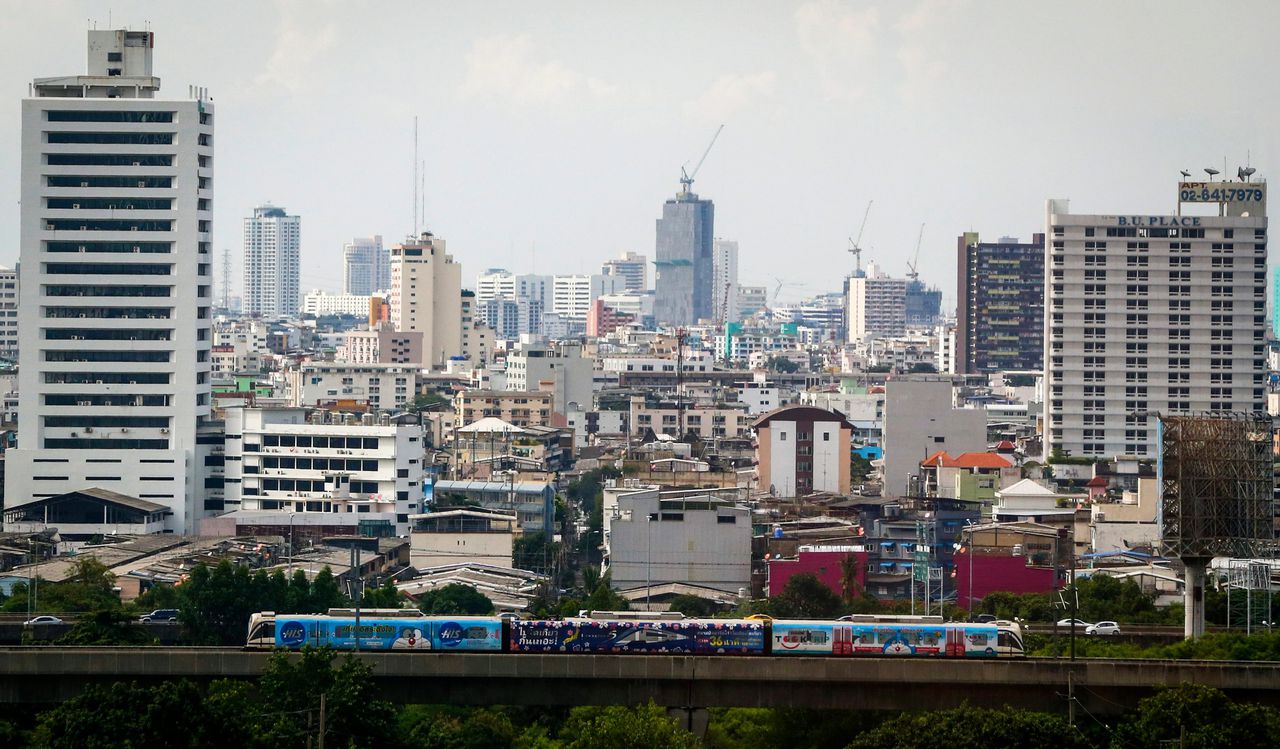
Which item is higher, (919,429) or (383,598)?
(919,429)

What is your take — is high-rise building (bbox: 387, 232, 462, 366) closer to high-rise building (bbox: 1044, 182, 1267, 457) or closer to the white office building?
high-rise building (bbox: 1044, 182, 1267, 457)

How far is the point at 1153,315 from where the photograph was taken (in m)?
72.3

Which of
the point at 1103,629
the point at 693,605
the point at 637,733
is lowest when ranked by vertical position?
the point at 693,605

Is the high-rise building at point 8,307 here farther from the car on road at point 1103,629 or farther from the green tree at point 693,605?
the car on road at point 1103,629

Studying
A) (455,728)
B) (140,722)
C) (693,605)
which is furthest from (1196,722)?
(693,605)

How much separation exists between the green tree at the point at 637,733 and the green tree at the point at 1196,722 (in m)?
5.31

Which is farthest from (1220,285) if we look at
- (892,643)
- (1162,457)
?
(892,643)

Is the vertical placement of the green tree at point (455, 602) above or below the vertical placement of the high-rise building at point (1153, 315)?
below

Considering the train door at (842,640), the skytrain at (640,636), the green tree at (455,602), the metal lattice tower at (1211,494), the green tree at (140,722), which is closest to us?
the green tree at (140,722)

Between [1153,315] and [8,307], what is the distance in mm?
81453

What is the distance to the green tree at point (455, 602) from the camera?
1579 inches

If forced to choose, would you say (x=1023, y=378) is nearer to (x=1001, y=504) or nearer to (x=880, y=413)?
(x=880, y=413)

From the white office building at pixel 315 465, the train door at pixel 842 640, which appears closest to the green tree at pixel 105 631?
the train door at pixel 842 640

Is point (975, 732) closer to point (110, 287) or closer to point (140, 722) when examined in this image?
point (140, 722)
